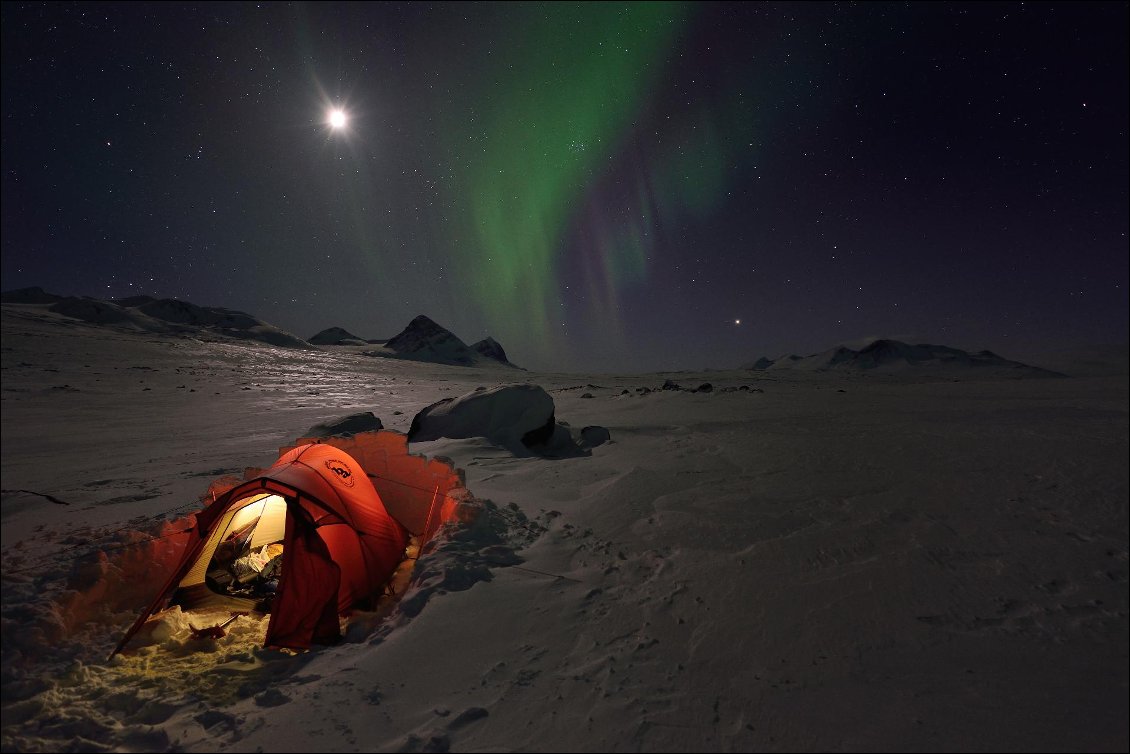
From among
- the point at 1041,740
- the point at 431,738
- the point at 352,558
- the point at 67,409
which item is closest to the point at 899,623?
the point at 1041,740

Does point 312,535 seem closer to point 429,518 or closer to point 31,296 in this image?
point 429,518

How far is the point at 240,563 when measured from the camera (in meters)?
5.33

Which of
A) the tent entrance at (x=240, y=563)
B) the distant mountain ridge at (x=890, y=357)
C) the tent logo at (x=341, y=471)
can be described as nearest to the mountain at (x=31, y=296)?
the tent entrance at (x=240, y=563)

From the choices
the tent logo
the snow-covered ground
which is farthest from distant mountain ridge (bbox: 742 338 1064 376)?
the tent logo

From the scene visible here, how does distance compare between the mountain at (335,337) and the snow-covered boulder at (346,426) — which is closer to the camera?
the snow-covered boulder at (346,426)

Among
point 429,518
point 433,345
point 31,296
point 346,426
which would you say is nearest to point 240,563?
point 429,518

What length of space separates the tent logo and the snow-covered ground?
136 centimetres

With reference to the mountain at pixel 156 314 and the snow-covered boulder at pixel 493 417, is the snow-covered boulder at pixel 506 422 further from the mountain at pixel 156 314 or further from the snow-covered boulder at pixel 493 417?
the mountain at pixel 156 314

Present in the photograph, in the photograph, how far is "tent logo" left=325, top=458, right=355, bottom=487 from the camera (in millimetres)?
5129

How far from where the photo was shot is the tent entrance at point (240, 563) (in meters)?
4.81

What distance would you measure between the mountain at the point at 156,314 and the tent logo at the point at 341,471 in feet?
248

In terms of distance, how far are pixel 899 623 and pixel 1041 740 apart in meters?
1.03

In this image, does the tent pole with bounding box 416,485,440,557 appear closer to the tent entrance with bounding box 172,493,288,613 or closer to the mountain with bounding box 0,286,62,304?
the tent entrance with bounding box 172,493,288,613

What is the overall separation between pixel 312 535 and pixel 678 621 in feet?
11.5
